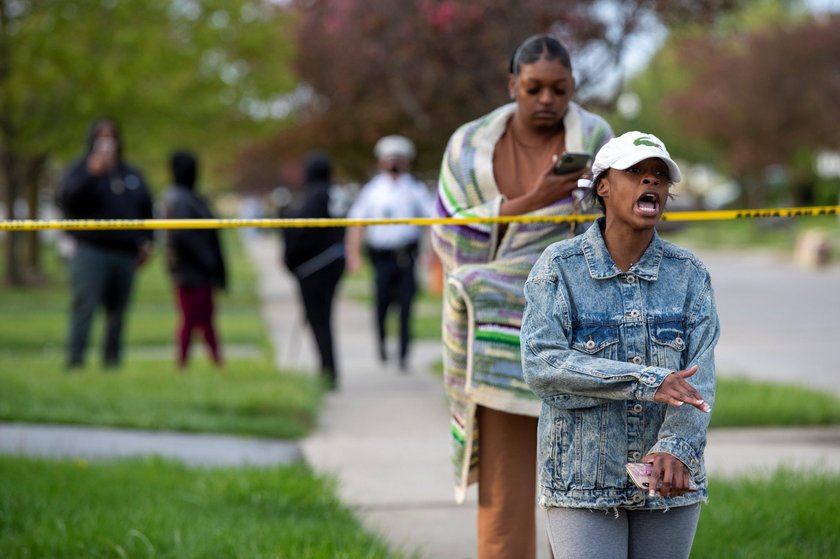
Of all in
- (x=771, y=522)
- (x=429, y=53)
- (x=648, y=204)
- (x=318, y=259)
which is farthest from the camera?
(x=429, y=53)

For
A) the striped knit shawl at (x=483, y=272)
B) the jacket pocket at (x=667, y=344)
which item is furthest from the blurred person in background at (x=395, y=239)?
the jacket pocket at (x=667, y=344)

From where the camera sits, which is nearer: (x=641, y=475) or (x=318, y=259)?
(x=641, y=475)

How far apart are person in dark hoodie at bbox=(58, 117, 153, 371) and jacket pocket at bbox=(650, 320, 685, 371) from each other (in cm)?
666

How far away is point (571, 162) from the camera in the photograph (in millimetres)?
3980

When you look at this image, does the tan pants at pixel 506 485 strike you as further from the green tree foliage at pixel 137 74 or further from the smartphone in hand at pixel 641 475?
the green tree foliage at pixel 137 74

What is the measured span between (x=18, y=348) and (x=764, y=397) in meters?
7.49

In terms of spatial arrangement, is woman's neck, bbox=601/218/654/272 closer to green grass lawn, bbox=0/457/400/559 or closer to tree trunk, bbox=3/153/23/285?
green grass lawn, bbox=0/457/400/559

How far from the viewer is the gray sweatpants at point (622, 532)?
124 inches

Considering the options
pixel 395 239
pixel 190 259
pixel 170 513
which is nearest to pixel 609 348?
pixel 170 513

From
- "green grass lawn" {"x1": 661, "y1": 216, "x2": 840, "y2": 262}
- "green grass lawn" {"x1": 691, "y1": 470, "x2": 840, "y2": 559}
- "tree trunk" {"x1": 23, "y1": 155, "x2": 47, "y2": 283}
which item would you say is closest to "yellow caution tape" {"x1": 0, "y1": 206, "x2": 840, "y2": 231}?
"green grass lawn" {"x1": 691, "y1": 470, "x2": 840, "y2": 559}

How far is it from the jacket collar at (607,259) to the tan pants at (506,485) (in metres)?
1.11

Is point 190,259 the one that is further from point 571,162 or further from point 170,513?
point 571,162

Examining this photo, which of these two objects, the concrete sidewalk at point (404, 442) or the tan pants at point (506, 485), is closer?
the tan pants at point (506, 485)

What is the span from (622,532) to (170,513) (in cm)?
242
